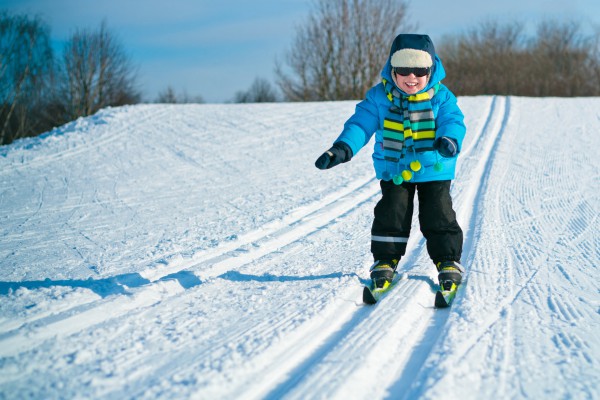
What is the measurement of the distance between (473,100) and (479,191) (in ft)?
31.6

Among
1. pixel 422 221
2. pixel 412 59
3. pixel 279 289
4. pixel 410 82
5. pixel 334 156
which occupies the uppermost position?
pixel 412 59

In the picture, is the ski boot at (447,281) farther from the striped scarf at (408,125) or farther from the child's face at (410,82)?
the child's face at (410,82)

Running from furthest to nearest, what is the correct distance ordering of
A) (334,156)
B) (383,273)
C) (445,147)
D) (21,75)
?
(21,75)
(383,273)
(334,156)
(445,147)

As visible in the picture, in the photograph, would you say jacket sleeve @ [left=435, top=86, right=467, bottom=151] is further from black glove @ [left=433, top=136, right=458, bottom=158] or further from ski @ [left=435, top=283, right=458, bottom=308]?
ski @ [left=435, top=283, right=458, bottom=308]

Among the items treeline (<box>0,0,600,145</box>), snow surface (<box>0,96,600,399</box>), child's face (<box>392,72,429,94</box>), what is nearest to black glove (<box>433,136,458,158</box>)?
child's face (<box>392,72,429,94</box>)

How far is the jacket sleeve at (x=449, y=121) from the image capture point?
2.66 metres

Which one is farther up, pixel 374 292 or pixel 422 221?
pixel 422 221

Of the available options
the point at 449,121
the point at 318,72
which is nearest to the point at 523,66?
the point at 318,72

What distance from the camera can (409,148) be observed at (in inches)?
109

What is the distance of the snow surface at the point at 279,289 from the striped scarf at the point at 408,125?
771mm

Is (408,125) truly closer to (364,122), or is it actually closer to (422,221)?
(364,122)

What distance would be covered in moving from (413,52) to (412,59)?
0.04 m

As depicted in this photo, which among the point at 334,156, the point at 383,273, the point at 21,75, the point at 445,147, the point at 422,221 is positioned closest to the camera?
the point at 445,147

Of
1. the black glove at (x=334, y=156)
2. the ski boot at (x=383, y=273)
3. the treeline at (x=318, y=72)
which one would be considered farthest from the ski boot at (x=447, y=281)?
the treeline at (x=318, y=72)
